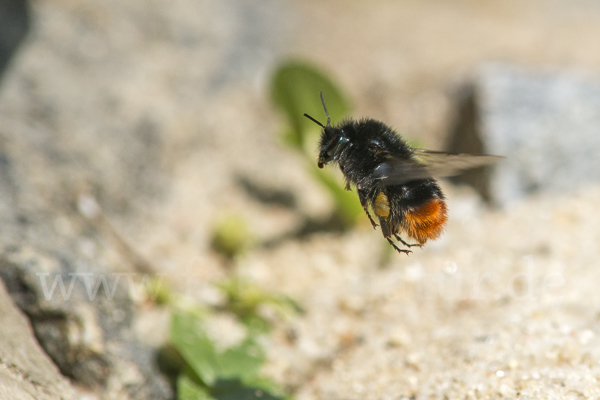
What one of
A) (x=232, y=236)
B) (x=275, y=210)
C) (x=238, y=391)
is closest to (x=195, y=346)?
(x=238, y=391)

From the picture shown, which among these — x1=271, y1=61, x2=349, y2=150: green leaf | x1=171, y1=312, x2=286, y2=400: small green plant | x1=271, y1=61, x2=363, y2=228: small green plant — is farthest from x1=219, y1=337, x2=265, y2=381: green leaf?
x1=271, y1=61, x2=349, y2=150: green leaf

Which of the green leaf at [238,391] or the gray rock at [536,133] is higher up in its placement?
the gray rock at [536,133]

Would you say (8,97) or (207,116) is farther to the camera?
(207,116)

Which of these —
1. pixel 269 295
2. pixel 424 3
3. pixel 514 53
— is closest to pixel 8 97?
pixel 269 295

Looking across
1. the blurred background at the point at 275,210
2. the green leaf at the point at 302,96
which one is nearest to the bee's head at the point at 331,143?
the blurred background at the point at 275,210

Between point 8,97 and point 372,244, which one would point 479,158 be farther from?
point 8,97

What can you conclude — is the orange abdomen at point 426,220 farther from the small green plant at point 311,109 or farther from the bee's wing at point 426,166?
the small green plant at point 311,109
